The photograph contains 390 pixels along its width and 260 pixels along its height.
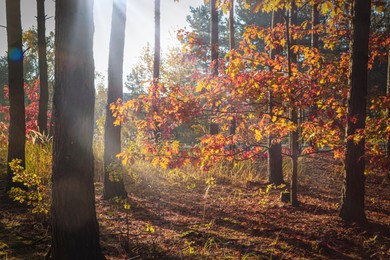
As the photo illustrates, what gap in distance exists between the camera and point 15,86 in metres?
5.46

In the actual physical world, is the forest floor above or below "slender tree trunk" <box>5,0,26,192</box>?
below

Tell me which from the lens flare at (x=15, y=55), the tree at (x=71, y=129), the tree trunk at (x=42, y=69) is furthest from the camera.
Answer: the tree trunk at (x=42, y=69)

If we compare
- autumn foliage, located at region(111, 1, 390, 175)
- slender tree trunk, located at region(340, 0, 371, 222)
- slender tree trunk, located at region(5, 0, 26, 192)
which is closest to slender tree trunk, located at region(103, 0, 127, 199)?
autumn foliage, located at region(111, 1, 390, 175)

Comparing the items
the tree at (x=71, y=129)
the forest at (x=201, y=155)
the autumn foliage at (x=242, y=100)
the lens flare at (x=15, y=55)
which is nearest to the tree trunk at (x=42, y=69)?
the forest at (x=201, y=155)

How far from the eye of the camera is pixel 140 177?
7934mm

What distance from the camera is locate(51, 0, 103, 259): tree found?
9.44ft

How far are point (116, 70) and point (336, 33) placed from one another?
4534 mm

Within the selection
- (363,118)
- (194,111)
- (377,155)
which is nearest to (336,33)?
(363,118)

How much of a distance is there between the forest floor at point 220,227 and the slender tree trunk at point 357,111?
0.37 meters

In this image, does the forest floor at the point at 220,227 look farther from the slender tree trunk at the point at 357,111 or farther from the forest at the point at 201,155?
the slender tree trunk at the point at 357,111

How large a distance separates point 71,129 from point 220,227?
117 inches

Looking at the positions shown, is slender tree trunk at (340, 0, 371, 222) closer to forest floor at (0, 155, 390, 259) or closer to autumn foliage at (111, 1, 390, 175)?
autumn foliage at (111, 1, 390, 175)

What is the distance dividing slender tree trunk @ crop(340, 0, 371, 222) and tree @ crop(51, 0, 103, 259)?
12.8 feet

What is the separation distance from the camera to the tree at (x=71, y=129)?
2877 mm
